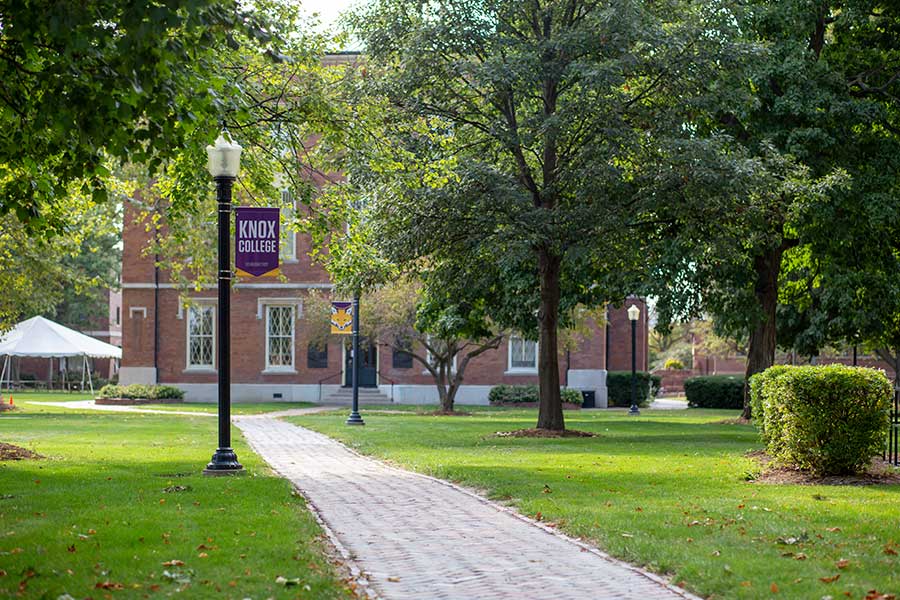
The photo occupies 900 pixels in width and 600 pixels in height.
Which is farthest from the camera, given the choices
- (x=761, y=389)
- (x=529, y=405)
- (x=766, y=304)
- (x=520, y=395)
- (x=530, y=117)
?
(x=520, y=395)

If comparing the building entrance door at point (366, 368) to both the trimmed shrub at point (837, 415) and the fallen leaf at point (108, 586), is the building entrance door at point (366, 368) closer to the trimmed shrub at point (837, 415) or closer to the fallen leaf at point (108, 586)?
the trimmed shrub at point (837, 415)

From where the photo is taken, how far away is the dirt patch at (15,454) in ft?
55.9

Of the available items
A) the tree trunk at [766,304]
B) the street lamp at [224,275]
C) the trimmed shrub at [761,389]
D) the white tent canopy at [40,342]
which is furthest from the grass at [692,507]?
the white tent canopy at [40,342]

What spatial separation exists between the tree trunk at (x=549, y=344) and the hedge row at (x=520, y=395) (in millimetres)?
19975

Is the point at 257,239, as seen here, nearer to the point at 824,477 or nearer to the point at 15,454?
the point at 15,454

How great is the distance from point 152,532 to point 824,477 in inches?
331

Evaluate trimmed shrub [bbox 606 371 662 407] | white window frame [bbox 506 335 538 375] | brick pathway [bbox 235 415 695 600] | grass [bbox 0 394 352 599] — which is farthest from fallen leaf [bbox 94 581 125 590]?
trimmed shrub [bbox 606 371 662 407]

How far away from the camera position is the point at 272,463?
686 inches

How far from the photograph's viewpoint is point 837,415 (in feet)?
45.5

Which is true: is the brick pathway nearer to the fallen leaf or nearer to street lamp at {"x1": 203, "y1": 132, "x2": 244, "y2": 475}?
street lamp at {"x1": 203, "y1": 132, "x2": 244, "y2": 475}

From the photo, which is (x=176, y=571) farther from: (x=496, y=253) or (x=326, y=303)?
(x=326, y=303)

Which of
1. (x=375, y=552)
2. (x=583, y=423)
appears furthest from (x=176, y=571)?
(x=583, y=423)

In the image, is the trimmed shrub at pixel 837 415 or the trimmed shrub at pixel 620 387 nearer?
the trimmed shrub at pixel 837 415

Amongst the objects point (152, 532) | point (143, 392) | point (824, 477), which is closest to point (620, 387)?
point (143, 392)
